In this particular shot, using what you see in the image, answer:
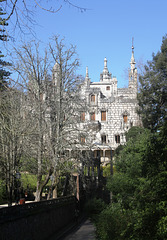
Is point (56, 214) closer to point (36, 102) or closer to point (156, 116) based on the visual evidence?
point (36, 102)

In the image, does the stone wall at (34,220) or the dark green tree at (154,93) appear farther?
the dark green tree at (154,93)

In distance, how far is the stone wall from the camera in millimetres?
12836

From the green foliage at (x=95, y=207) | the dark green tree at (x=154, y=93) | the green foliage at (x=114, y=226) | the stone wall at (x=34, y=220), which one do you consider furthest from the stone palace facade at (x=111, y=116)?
the green foliage at (x=114, y=226)

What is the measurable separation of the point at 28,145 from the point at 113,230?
901 cm

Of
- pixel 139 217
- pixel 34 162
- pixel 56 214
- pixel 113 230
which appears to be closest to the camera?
pixel 139 217

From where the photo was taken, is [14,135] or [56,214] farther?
[56,214]

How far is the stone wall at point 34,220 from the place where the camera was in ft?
42.1

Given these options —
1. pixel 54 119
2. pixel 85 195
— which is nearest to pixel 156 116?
pixel 85 195

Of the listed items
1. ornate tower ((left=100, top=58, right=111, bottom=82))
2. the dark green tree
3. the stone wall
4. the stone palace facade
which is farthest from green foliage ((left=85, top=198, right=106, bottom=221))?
ornate tower ((left=100, top=58, right=111, bottom=82))

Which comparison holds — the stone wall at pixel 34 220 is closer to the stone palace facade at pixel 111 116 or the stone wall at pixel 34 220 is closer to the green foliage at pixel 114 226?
the green foliage at pixel 114 226

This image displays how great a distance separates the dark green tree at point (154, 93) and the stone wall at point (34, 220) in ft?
61.6

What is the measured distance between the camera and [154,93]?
40281mm

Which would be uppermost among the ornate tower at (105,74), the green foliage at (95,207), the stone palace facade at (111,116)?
the ornate tower at (105,74)

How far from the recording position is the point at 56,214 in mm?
21156
